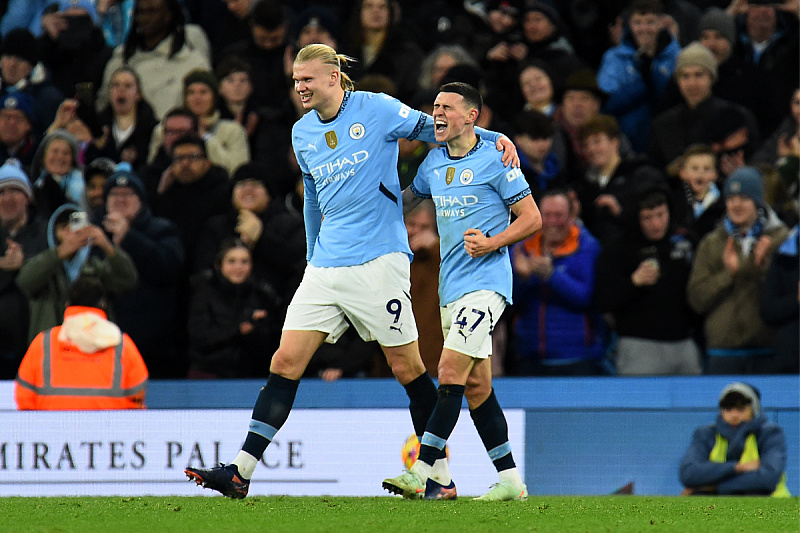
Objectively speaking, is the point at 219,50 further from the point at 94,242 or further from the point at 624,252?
the point at 624,252

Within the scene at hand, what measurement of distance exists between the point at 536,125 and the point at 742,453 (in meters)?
3.32

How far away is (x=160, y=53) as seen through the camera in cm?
1210

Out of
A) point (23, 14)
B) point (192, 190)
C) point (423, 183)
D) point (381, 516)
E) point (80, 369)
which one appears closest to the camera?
point (381, 516)

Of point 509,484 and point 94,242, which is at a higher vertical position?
point 94,242

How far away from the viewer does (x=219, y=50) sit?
1262cm

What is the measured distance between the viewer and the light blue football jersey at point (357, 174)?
20.0 ft

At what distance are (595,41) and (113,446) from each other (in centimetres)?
684

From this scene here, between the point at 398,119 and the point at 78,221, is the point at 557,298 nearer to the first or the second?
the point at 398,119

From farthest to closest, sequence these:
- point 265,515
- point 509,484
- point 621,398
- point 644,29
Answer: point 644,29, point 621,398, point 509,484, point 265,515

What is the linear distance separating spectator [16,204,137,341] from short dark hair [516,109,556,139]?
3540 mm

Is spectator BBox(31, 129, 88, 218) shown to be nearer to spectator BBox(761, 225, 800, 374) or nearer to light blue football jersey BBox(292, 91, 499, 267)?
light blue football jersey BBox(292, 91, 499, 267)

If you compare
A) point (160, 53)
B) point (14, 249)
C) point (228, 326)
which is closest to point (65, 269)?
point (14, 249)

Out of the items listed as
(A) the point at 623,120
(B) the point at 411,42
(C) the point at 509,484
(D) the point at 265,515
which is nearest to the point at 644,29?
(A) the point at 623,120

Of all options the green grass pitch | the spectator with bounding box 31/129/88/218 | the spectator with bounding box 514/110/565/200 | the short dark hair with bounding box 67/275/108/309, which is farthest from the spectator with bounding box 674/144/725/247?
the spectator with bounding box 31/129/88/218
